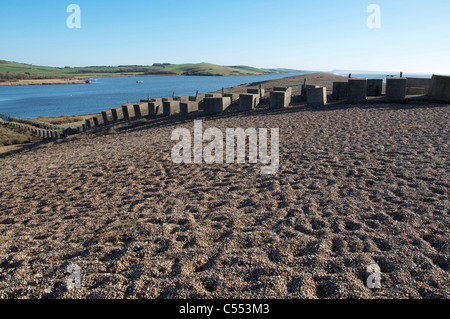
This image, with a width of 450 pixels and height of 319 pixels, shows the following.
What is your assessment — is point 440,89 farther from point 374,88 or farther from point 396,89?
point 374,88

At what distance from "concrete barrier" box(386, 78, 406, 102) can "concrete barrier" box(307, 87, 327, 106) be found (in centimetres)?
258

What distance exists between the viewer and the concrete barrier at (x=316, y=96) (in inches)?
557

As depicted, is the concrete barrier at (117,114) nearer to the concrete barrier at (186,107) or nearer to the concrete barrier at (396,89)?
the concrete barrier at (186,107)

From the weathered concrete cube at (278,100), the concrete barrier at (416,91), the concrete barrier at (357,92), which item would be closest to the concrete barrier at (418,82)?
the concrete barrier at (416,91)

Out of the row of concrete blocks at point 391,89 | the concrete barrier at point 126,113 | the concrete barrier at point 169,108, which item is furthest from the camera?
the concrete barrier at point 126,113

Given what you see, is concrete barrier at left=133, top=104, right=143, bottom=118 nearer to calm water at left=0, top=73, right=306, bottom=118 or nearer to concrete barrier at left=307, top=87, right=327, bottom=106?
concrete barrier at left=307, top=87, right=327, bottom=106

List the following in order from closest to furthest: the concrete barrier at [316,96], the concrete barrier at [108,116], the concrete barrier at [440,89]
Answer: the concrete barrier at [440,89] → the concrete barrier at [316,96] → the concrete barrier at [108,116]

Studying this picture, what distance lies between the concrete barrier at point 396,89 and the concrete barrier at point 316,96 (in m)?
2.58

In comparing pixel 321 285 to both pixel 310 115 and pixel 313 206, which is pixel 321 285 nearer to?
pixel 313 206

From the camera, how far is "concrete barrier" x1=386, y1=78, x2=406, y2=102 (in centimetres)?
1327

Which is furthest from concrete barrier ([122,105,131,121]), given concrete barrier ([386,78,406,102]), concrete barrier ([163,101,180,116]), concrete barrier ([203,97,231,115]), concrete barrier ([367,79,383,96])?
concrete barrier ([386,78,406,102])

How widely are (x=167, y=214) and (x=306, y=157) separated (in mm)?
3616

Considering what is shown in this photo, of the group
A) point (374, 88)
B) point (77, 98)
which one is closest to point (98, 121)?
point (374, 88)
